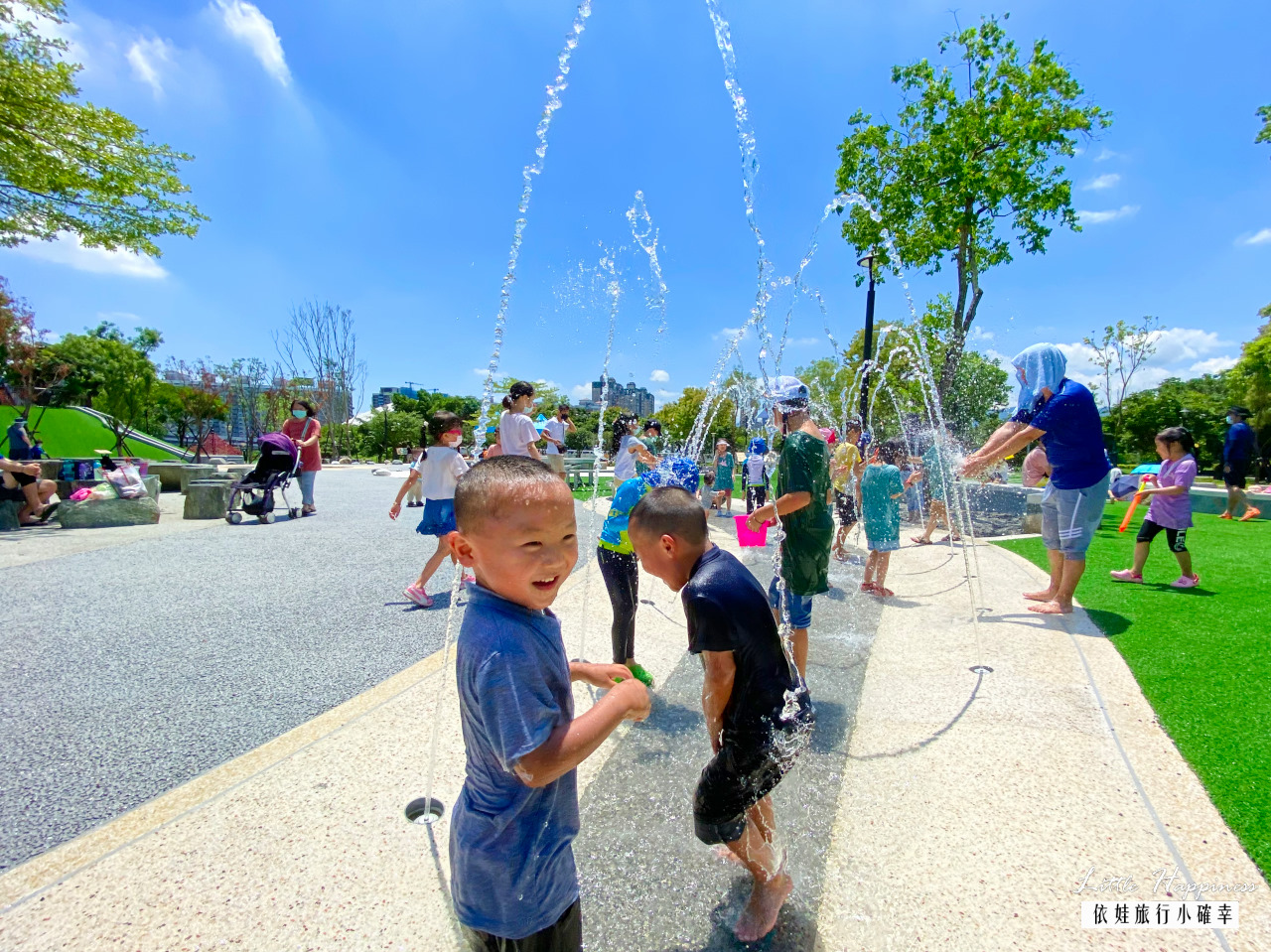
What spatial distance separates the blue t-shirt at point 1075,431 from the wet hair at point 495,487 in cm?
503

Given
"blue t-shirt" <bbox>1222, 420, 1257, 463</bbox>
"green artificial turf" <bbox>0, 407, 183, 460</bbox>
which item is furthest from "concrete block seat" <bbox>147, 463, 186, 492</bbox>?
"blue t-shirt" <bbox>1222, 420, 1257, 463</bbox>

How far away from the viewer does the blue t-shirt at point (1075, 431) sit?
4.73 m

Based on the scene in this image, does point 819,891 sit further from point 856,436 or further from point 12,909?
point 856,436

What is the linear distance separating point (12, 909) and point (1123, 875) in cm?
378

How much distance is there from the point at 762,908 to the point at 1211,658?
4028mm

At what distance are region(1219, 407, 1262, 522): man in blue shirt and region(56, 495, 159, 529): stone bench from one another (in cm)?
1880

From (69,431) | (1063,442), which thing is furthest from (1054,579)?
(69,431)

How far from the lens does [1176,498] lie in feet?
19.4

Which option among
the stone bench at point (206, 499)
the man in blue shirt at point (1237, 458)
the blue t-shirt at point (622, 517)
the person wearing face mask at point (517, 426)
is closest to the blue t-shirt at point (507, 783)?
the blue t-shirt at point (622, 517)

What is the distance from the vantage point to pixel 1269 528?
9.95 meters

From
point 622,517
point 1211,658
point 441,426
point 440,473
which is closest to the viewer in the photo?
point 622,517

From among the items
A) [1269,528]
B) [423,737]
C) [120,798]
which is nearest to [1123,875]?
[423,737]

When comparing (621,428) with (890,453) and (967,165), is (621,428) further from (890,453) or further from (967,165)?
(967,165)

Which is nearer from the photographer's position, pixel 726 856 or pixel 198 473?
pixel 726 856
